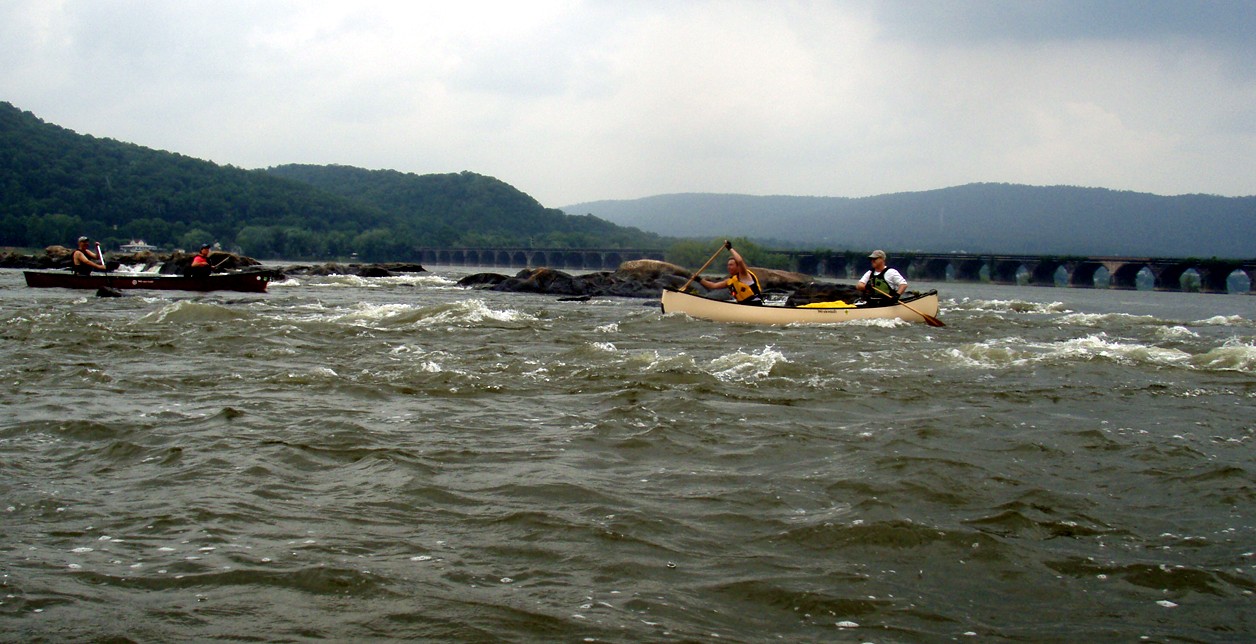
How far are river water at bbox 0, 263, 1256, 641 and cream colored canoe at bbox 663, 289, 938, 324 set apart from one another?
24.1 ft

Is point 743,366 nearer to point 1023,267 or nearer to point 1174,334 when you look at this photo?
point 1174,334

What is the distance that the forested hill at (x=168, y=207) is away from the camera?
11200 centimetres

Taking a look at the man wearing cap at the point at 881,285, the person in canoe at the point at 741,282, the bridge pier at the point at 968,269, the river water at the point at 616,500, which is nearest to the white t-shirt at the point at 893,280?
the man wearing cap at the point at 881,285

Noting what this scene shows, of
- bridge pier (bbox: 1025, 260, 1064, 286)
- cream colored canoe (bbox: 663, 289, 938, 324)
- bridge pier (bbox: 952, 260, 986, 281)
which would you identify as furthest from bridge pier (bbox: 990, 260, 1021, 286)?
cream colored canoe (bbox: 663, 289, 938, 324)

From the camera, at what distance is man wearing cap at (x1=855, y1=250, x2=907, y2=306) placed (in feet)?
65.9

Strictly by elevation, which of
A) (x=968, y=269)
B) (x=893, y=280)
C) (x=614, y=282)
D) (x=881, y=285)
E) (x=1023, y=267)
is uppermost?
(x=1023, y=267)

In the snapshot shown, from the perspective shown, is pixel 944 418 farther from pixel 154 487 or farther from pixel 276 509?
pixel 154 487

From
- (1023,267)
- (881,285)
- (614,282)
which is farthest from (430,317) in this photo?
(1023,267)

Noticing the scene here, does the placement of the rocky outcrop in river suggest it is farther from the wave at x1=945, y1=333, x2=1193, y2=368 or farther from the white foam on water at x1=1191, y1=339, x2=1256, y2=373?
the white foam on water at x1=1191, y1=339, x2=1256, y2=373

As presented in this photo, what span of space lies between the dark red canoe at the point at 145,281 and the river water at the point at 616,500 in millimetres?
17289

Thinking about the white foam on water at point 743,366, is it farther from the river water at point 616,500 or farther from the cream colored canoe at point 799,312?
the cream colored canoe at point 799,312

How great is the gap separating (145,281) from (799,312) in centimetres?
2021

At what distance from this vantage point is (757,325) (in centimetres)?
1983

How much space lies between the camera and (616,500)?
580cm
